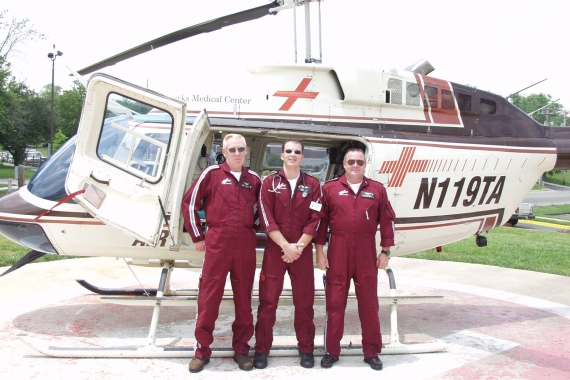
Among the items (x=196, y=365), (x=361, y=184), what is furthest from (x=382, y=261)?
(x=196, y=365)

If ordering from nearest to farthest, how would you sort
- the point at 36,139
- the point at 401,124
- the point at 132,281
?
the point at 401,124
the point at 132,281
the point at 36,139

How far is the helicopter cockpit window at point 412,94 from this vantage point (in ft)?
19.0

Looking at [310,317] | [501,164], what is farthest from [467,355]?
[501,164]

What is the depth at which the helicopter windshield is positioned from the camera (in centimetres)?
486

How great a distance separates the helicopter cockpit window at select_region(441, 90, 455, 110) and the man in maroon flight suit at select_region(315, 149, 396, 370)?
2086 millimetres

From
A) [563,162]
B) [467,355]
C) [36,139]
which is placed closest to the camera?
[467,355]

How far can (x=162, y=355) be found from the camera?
452 centimetres

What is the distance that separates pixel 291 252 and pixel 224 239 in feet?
1.87

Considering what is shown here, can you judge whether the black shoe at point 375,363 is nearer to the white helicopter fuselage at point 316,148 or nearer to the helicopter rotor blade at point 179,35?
the white helicopter fuselage at point 316,148

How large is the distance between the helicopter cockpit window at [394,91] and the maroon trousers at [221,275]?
2470mm

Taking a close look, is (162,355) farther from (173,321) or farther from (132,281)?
(132,281)

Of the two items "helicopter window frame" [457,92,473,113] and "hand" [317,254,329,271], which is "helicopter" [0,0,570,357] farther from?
"hand" [317,254,329,271]

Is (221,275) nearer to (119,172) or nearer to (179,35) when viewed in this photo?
(119,172)

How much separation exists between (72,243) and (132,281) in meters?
3.11
